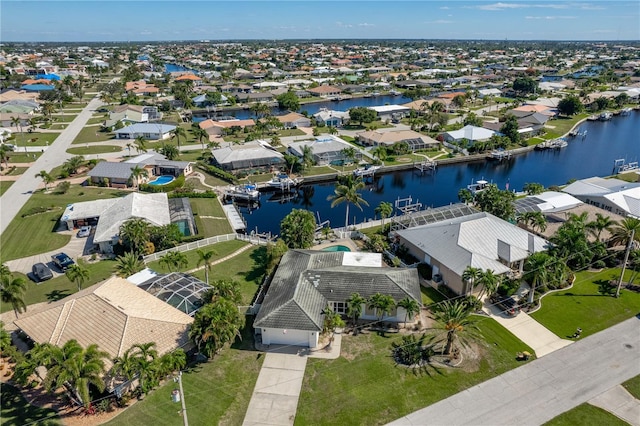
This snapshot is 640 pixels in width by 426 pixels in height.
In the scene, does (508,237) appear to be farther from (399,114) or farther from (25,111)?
(25,111)

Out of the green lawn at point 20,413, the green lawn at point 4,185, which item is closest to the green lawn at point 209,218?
the green lawn at point 20,413

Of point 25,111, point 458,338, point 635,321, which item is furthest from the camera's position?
point 25,111

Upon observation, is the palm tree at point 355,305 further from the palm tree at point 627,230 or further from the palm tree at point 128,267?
the palm tree at point 627,230

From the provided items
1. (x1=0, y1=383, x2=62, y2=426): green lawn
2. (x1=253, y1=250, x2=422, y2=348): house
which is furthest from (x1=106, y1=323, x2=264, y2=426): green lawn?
(x1=0, y1=383, x2=62, y2=426): green lawn

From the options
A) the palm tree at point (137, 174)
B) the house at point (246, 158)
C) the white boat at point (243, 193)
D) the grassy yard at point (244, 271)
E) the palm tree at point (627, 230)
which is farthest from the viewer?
the house at point (246, 158)

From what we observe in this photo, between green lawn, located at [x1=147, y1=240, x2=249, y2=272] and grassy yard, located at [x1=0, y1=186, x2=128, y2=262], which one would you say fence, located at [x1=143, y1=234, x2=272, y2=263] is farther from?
grassy yard, located at [x1=0, y1=186, x2=128, y2=262]

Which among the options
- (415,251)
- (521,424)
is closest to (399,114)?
(415,251)
